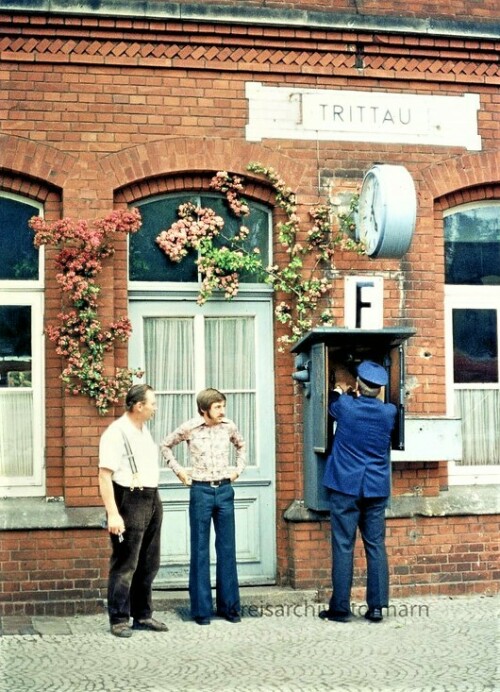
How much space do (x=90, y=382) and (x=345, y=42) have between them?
3.86m

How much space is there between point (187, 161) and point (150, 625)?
404 cm

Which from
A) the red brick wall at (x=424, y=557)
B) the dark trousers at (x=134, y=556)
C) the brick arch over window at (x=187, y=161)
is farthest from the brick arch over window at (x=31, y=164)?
the red brick wall at (x=424, y=557)

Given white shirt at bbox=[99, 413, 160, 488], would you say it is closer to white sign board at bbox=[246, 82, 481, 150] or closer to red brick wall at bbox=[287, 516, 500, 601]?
red brick wall at bbox=[287, 516, 500, 601]

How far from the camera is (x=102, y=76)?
1103 cm

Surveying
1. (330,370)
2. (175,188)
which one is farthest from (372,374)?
(175,188)

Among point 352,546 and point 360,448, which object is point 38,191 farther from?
point 352,546

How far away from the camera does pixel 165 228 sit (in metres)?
11.4

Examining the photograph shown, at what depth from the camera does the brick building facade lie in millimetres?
10750

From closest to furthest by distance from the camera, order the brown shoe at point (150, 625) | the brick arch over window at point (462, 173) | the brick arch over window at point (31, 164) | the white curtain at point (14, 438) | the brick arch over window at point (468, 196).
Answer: the brown shoe at point (150, 625)
the brick arch over window at point (31, 164)
the white curtain at point (14, 438)
the brick arch over window at point (462, 173)
the brick arch over window at point (468, 196)

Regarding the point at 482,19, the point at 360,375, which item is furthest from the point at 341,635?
the point at 482,19

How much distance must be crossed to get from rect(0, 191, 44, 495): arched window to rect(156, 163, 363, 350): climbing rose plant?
3.95 ft

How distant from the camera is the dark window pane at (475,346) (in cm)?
1195

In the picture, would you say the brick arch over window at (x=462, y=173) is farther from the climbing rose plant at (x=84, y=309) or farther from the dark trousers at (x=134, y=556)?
the dark trousers at (x=134, y=556)

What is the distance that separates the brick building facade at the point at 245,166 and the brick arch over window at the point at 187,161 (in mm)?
17
